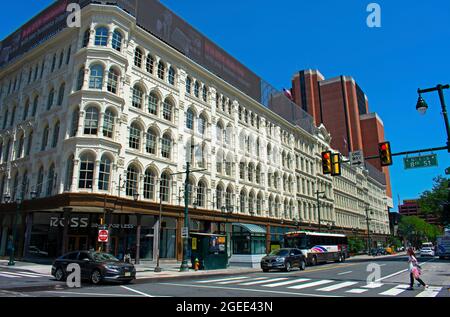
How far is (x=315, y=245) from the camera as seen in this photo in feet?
112

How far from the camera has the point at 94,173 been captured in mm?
26703

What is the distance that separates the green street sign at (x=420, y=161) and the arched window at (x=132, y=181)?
816 inches

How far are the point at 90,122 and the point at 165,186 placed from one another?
29.7ft

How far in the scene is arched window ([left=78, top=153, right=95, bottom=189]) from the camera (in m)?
26.6

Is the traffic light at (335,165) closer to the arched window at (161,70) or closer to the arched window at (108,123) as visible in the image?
the arched window at (108,123)

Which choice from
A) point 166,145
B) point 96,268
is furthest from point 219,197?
point 96,268

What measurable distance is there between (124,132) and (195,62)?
13920mm

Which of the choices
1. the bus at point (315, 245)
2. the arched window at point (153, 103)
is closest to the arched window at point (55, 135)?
the arched window at point (153, 103)

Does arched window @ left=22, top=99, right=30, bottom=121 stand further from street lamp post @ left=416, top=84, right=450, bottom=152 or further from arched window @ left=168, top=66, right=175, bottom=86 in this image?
street lamp post @ left=416, top=84, right=450, bottom=152

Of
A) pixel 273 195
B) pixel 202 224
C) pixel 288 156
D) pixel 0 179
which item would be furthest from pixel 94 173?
pixel 288 156

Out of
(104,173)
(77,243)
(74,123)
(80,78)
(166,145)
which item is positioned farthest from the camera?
(166,145)

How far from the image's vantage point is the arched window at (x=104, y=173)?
2722cm

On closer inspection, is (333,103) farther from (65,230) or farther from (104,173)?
(65,230)

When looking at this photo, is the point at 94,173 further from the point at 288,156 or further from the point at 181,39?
the point at 288,156
